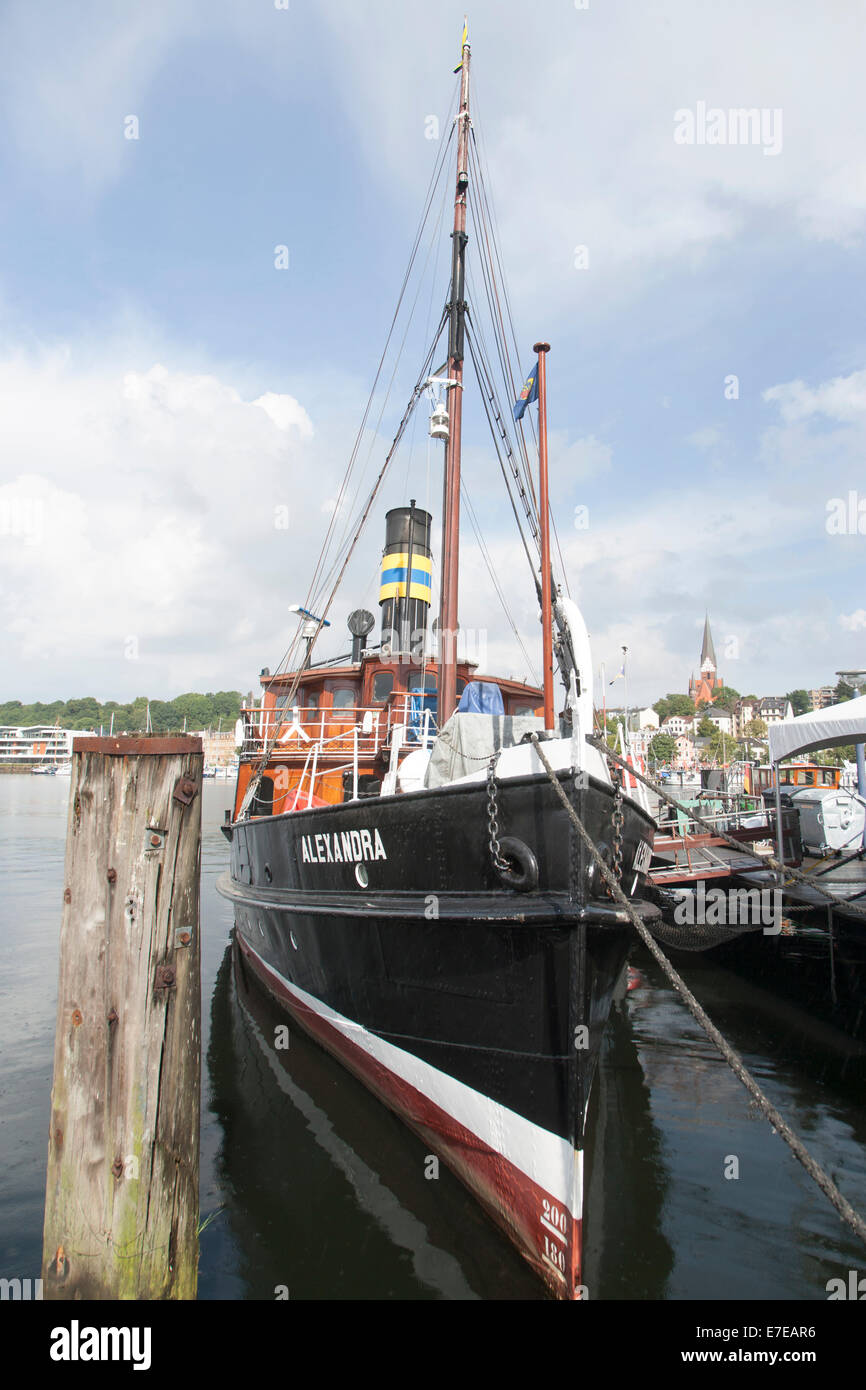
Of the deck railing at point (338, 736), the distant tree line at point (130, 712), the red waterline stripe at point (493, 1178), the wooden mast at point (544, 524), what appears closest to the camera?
the red waterline stripe at point (493, 1178)

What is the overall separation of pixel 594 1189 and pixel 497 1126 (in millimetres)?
1464

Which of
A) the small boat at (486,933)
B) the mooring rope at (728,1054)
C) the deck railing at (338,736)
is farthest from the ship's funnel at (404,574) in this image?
the mooring rope at (728,1054)

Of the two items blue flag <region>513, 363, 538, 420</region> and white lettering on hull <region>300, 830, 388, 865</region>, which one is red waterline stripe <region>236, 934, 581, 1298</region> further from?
blue flag <region>513, 363, 538, 420</region>

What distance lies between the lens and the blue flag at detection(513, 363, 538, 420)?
9.98 metres

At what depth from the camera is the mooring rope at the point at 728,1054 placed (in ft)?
9.23

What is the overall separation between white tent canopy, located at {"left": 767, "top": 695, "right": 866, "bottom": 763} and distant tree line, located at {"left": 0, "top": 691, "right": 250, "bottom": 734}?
89967mm

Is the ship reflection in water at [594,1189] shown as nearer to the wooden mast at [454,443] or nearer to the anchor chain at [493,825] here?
the anchor chain at [493,825]

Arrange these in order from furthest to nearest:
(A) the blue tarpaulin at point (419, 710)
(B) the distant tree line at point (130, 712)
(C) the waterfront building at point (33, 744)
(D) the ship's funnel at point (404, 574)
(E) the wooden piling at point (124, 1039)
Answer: (C) the waterfront building at point (33, 744)
(B) the distant tree line at point (130, 712)
(D) the ship's funnel at point (404, 574)
(A) the blue tarpaulin at point (419, 710)
(E) the wooden piling at point (124, 1039)

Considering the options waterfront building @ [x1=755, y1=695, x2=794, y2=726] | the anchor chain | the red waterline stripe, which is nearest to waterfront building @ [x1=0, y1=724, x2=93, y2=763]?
waterfront building @ [x1=755, y1=695, x2=794, y2=726]

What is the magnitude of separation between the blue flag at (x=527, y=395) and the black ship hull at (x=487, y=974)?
21.6 feet

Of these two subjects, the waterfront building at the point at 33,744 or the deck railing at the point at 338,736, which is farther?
the waterfront building at the point at 33,744

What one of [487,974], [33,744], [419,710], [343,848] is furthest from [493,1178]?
[33,744]
